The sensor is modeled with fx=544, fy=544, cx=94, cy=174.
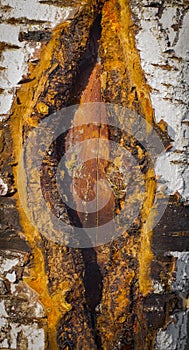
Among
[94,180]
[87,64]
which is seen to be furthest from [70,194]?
[87,64]

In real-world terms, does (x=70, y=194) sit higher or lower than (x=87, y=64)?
lower

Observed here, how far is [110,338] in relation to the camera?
118 centimetres

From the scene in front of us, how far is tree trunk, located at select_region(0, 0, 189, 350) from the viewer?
108 centimetres

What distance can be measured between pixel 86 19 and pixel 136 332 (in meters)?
0.66

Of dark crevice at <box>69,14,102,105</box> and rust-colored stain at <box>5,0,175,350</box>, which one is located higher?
dark crevice at <box>69,14,102,105</box>

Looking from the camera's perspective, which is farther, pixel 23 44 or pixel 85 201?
pixel 85 201

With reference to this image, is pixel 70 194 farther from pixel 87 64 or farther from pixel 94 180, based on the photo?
pixel 87 64

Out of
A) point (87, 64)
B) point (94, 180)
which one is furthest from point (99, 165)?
point (87, 64)

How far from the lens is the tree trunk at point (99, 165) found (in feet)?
3.56

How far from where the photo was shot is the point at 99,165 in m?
1.21

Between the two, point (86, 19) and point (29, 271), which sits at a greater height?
point (86, 19)

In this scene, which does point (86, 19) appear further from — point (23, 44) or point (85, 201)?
point (85, 201)

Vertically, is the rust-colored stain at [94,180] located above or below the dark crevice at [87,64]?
below

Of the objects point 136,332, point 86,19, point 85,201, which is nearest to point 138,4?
point 86,19
